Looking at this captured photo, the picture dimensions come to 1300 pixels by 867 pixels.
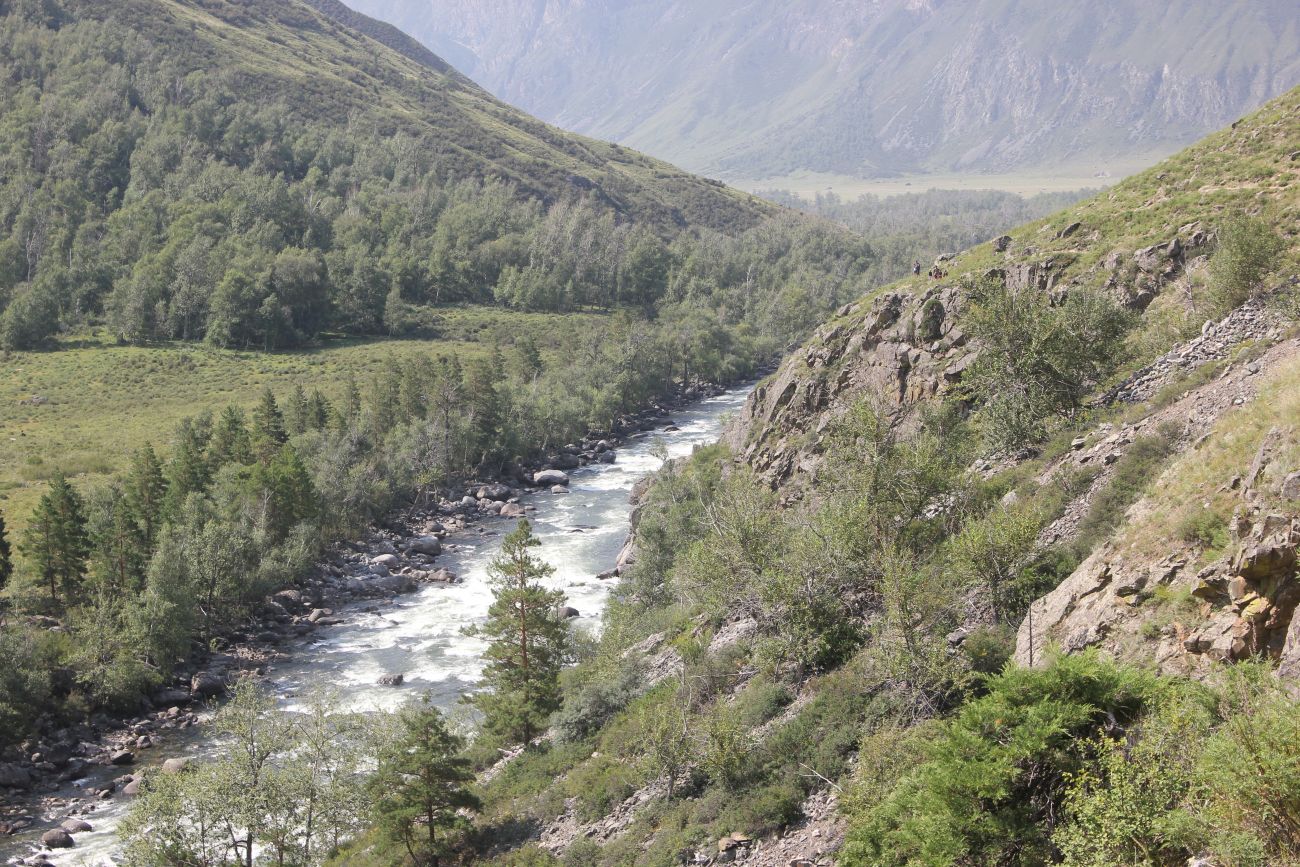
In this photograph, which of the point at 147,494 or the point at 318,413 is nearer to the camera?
the point at 147,494

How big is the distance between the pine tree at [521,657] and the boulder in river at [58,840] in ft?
62.7

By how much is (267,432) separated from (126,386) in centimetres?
4276

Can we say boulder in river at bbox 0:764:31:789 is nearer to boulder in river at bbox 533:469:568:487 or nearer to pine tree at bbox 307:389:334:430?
pine tree at bbox 307:389:334:430

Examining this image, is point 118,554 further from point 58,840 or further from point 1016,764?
point 1016,764

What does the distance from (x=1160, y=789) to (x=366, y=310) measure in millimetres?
153954

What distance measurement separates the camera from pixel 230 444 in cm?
8425

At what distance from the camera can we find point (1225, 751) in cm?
1519

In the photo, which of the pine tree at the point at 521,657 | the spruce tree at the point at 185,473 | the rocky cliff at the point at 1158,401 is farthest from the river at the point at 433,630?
the rocky cliff at the point at 1158,401

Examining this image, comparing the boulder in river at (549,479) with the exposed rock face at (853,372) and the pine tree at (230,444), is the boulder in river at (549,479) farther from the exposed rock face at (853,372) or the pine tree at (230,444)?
the pine tree at (230,444)

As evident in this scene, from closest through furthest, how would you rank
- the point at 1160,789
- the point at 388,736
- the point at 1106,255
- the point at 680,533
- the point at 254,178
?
1. the point at 1160,789
2. the point at 388,736
3. the point at 1106,255
4. the point at 680,533
5. the point at 254,178

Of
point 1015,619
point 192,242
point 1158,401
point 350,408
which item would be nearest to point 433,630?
point 350,408

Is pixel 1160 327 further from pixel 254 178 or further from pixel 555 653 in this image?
pixel 254 178

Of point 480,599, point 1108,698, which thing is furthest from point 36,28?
point 1108,698

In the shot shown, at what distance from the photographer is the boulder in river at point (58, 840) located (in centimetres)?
4122
